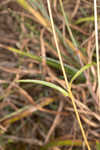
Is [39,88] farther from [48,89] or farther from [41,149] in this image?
[41,149]

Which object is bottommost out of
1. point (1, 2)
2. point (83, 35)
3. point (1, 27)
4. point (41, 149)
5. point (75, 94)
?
point (41, 149)

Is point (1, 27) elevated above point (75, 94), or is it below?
above

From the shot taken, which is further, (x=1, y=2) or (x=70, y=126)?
(x=1, y=2)

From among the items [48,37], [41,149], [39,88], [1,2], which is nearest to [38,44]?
[48,37]

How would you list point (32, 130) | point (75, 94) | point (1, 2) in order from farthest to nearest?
point (1, 2) → point (32, 130) → point (75, 94)

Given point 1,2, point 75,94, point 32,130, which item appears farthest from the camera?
point 1,2

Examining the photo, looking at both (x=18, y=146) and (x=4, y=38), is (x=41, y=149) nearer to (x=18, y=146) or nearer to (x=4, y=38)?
(x=18, y=146)

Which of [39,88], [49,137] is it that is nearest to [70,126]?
[49,137]

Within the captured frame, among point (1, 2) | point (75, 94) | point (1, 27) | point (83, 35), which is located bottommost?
point (75, 94)

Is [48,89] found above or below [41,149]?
above
